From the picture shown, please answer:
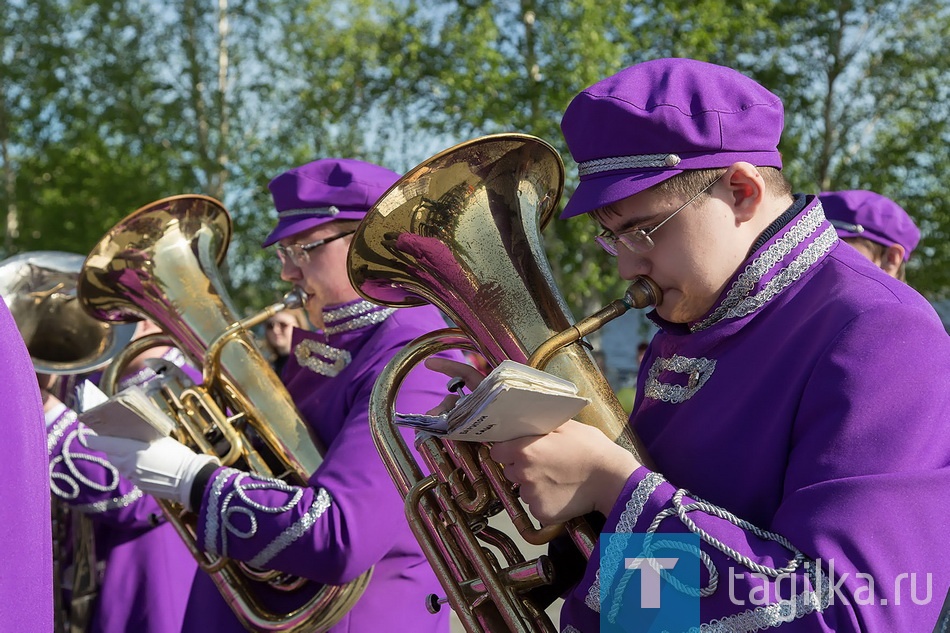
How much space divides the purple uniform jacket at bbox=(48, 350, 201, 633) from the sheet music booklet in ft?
1.39

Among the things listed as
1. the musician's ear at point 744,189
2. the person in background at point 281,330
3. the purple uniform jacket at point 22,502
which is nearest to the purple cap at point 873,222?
the musician's ear at point 744,189

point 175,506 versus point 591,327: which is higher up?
point 591,327

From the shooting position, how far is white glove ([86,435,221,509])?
264 centimetres

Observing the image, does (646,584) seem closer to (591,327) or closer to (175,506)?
(591,327)

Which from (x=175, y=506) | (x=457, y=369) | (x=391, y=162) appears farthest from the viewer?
(x=391, y=162)

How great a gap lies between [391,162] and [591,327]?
1530 centimetres

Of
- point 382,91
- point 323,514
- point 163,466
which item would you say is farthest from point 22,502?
point 382,91

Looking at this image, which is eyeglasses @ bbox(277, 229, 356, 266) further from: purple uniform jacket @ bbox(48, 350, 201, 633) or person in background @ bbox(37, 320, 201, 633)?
purple uniform jacket @ bbox(48, 350, 201, 633)

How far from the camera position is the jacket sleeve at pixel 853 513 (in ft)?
4.79

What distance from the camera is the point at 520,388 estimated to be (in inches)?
60.4

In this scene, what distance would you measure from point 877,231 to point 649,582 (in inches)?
85.0

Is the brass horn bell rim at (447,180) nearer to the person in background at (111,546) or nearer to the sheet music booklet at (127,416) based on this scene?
the sheet music booklet at (127,416)

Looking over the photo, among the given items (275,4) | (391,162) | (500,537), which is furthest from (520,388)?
(275,4)

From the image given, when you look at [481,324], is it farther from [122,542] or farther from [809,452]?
[122,542]
